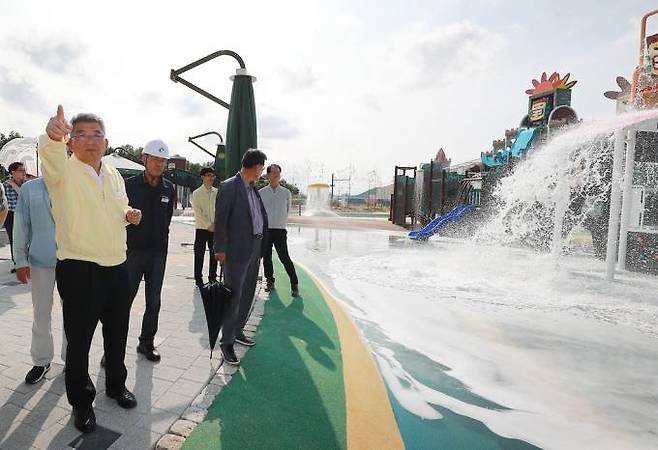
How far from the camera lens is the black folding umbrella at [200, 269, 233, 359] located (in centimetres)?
325

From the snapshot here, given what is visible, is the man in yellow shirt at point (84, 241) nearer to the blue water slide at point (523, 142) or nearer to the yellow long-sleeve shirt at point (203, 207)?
the yellow long-sleeve shirt at point (203, 207)

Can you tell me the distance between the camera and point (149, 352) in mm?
3391

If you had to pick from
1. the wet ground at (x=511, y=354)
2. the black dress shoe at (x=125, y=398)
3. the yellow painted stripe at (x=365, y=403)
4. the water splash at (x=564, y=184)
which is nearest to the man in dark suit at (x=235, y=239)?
the black dress shoe at (x=125, y=398)

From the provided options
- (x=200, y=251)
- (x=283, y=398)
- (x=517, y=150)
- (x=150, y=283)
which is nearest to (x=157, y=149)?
(x=150, y=283)

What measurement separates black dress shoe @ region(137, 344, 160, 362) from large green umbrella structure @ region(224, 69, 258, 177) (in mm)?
2981

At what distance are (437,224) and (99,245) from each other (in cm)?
1504

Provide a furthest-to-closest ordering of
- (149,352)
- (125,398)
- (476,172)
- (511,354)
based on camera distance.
→ 1. (476,172)
2. (511,354)
3. (149,352)
4. (125,398)

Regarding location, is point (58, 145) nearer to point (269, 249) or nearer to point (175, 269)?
point (269, 249)

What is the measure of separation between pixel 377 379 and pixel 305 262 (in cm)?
606

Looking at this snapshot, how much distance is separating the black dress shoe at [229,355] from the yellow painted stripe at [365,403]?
921mm

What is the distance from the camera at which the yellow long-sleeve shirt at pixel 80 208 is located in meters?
2.14

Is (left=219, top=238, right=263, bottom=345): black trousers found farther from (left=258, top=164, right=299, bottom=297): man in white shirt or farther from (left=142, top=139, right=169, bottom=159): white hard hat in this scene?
(left=258, top=164, right=299, bottom=297): man in white shirt

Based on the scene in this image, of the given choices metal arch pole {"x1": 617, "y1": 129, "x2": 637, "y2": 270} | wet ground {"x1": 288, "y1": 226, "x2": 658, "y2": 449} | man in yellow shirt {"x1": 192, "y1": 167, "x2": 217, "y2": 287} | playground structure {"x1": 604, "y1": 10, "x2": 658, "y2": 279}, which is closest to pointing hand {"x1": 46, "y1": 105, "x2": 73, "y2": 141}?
wet ground {"x1": 288, "y1": 226, "x2": 658, "y2": 449}

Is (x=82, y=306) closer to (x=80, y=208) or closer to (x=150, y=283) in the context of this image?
(x=80, y=208)
